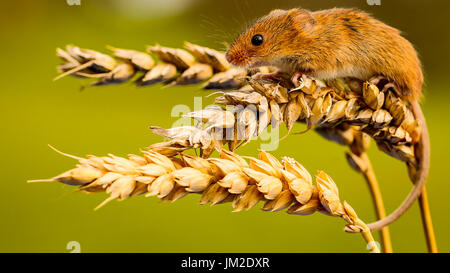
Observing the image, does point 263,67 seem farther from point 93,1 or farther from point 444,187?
point 444,187

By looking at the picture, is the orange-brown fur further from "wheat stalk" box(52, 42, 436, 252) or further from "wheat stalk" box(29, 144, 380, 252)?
"wheat stalk" box(29, 144, 380, 252)

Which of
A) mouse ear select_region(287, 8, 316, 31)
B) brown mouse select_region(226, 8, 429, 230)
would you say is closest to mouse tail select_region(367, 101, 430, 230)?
brown mouse select_region(226, 8, 429, 230)

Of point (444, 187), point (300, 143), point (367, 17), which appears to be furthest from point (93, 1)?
point (444, 187)

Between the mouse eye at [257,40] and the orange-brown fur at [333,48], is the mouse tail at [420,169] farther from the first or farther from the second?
the mouse eye at [257,40]

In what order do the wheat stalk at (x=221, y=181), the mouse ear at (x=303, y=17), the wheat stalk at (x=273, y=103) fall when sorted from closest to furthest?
the wheat stalk at (x=221, y=181) → the wheat stalk at (x=273, y=103) → the mouse ear at (x=303, y=17)

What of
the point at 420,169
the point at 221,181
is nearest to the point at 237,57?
the point at 221,181

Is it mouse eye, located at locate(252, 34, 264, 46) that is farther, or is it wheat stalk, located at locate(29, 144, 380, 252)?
mouse eye, located at locate(252, 34, 264, 46)

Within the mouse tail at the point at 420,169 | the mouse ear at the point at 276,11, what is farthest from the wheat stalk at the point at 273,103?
the mouse ear at the point at 276,11
